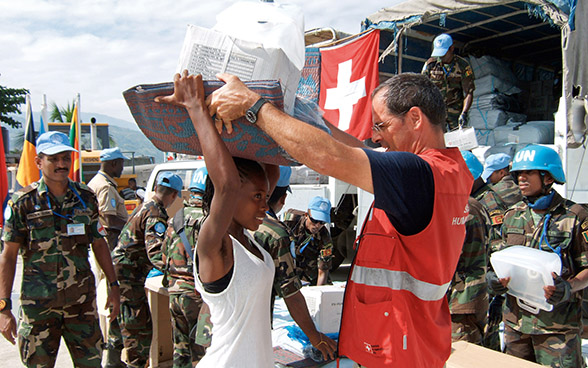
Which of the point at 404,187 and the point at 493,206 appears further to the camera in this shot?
the point at 493,206

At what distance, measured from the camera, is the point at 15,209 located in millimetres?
3248

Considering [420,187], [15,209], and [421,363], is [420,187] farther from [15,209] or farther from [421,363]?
[15,209]

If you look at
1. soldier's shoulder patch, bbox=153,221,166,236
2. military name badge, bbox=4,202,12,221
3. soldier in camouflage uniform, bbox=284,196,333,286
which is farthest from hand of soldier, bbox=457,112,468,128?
military name badge, bbox=4,202,12,221

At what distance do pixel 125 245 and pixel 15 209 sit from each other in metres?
1.06

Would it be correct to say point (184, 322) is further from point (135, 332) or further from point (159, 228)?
point (135, 332)

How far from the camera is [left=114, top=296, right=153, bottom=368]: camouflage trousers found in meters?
4.03

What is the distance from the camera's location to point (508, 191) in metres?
4.72

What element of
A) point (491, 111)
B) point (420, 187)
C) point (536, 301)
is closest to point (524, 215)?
point (536, 301)

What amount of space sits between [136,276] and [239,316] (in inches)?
111

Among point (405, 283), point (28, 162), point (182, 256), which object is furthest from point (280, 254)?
point (28, 162)

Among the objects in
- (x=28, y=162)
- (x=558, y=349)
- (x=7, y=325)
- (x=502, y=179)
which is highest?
(x=28, y=162)

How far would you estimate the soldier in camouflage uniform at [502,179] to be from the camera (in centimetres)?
470

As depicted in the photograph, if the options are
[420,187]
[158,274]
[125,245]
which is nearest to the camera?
[420,187]

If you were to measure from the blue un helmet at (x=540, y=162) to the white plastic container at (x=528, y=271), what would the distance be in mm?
549
